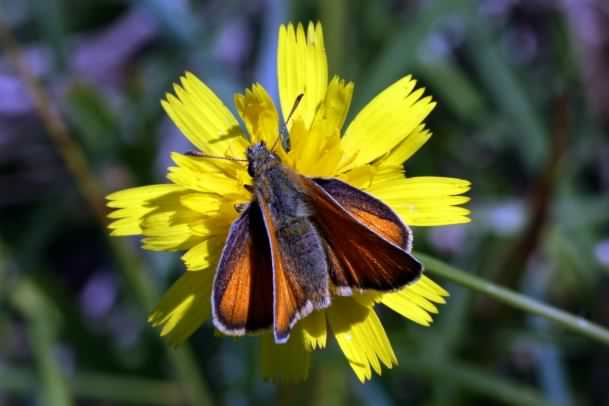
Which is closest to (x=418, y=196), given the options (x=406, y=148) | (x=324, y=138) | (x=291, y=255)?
(x=406, y=148)

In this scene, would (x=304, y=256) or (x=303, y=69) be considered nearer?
(x=304, y=256)

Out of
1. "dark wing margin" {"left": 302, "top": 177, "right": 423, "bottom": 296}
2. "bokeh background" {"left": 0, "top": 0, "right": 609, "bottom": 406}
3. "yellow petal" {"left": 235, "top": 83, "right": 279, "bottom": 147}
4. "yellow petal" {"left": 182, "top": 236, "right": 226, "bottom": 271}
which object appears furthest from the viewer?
"bokeh background" {"left": 0, "top": 0, "right": 609, "bottom": 406}

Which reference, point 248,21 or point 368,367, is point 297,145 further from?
point 248,21

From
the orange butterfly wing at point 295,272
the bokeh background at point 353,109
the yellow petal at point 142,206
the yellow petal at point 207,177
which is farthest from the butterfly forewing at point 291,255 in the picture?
the bokeh background at point 353,109

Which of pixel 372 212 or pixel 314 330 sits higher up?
pixel 372 212

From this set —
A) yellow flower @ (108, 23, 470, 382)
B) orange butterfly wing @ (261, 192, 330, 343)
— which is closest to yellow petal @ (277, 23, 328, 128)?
yellow flower @ (108, 23, 470, 382)

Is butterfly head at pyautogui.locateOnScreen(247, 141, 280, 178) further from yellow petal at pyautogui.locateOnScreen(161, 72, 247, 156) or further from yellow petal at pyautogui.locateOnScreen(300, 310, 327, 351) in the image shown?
yellow petal at pyautogui.locateOnScreen(300, 310, 327, 351)

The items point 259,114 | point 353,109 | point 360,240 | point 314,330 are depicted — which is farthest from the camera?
point 353,109

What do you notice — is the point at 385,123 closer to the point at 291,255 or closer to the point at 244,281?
the point at 291,255
